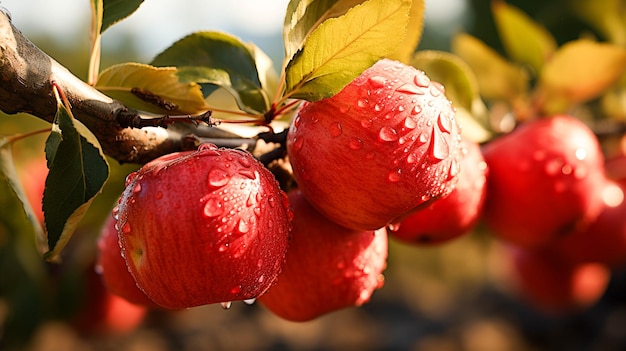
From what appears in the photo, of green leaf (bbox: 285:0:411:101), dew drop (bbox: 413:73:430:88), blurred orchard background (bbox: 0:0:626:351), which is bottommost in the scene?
blurred orchard background (bbox: 0:0:626:351)

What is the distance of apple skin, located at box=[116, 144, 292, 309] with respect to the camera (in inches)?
19.2

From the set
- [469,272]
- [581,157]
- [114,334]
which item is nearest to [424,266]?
[469,272]

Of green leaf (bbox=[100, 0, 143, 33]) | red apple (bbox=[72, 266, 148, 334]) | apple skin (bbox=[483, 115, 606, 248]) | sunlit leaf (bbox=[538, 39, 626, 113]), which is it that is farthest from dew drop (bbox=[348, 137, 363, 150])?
red apple (bbox=[72, 266, 148, 334])

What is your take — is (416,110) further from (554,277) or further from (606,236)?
(554,277)

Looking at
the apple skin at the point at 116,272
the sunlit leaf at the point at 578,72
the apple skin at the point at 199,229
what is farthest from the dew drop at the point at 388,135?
the sunlit leaf at the point at 578,72

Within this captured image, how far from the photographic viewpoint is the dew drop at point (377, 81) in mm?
561

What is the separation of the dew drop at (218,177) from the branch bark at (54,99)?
0.10 meters

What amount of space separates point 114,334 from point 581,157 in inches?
40.3

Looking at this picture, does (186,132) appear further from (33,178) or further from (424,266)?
(424,266)

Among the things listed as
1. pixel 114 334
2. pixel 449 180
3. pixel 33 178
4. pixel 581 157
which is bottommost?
pixel 114 334

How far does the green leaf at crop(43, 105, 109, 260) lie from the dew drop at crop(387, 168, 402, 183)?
23 cm

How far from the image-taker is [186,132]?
625 mm

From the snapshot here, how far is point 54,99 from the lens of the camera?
0.52 meters

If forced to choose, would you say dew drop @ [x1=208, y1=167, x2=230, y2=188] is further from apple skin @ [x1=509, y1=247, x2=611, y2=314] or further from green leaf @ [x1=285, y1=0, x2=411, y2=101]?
apple skin @ [x1=509, y1=247, x2=611, y2=314]
